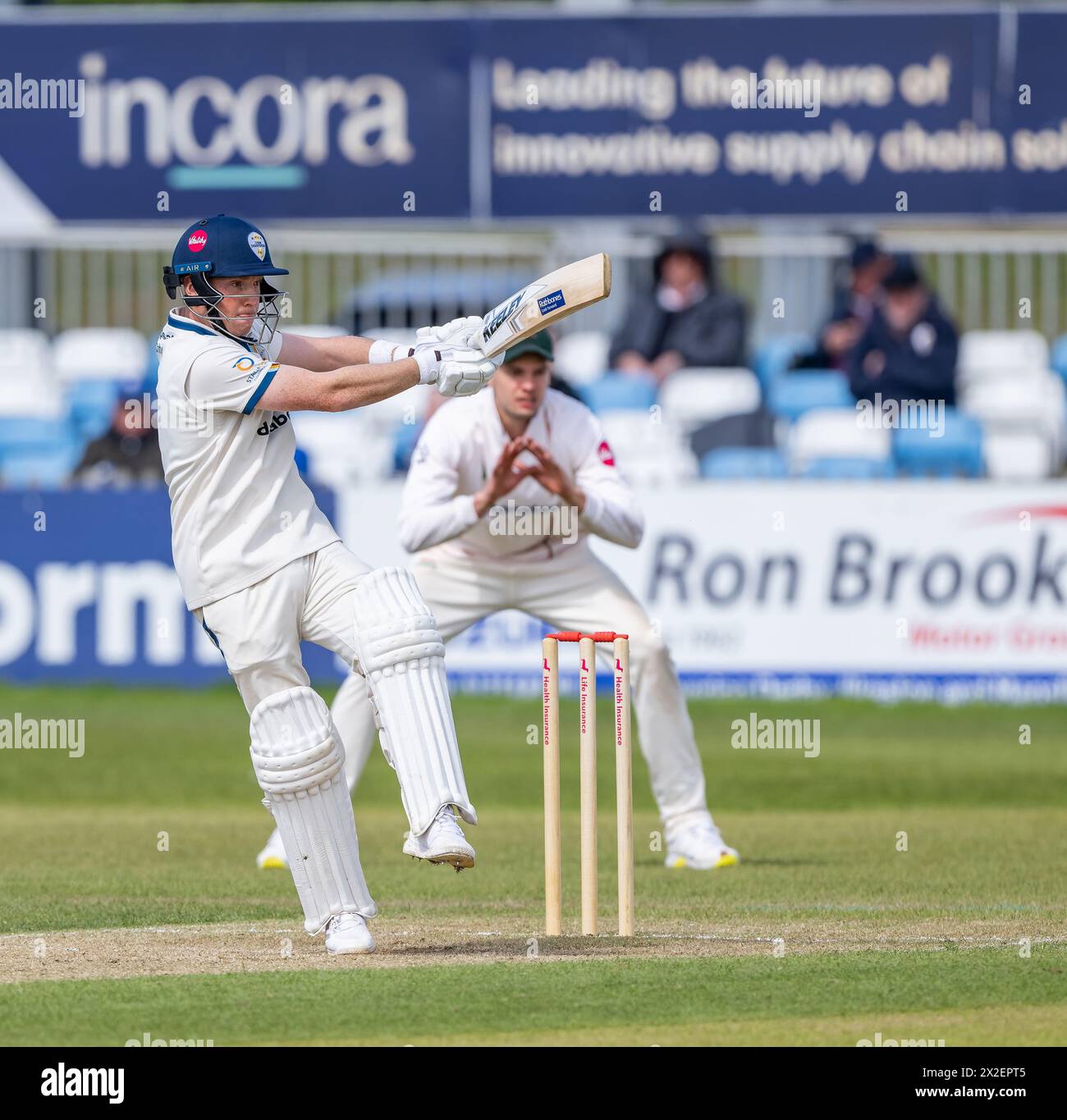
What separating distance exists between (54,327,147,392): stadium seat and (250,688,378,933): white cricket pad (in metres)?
12.2

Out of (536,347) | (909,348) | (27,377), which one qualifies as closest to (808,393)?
(909,348)

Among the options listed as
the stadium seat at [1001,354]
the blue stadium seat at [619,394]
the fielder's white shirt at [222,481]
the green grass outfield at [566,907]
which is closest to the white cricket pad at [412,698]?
the fielder's white shirt at [222,481]

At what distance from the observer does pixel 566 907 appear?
8.41 meters

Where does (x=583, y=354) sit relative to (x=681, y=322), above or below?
below

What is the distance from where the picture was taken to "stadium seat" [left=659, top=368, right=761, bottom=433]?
17312 mm

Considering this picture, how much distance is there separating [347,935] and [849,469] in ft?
31.5

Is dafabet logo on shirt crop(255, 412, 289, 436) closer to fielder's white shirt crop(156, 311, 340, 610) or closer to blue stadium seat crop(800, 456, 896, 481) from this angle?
fielder's white shirt crop(156, 311, 340, 610)

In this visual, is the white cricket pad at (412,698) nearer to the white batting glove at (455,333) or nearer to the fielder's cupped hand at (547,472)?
the white batting glove at (455,333)

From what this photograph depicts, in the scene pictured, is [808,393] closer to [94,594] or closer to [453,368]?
[94,594]

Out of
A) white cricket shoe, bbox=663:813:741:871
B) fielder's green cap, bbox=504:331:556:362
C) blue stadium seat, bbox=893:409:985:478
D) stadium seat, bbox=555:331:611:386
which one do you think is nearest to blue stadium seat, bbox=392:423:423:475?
stadium seat, bbox=555:331:611:386

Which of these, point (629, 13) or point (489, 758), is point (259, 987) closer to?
point (489, 758)

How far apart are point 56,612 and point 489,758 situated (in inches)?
141

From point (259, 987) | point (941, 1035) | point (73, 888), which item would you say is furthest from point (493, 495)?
point (941, 1035)

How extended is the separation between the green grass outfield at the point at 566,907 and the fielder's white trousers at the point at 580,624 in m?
0.46
